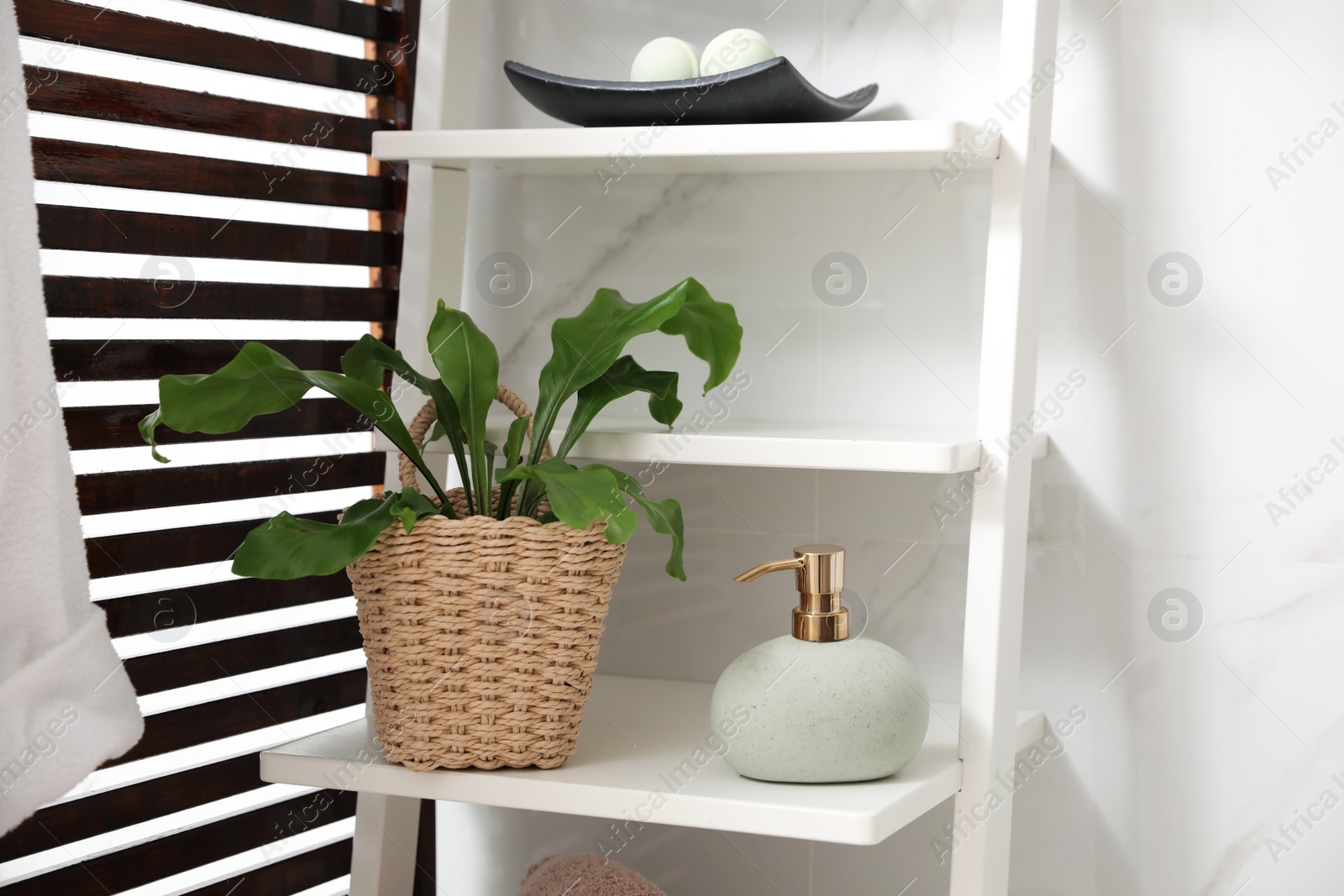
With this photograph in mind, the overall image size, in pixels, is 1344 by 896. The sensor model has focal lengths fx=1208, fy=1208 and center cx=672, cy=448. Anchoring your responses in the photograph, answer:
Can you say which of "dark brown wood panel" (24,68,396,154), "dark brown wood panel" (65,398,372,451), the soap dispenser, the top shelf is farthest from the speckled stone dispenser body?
"dark brown wood panel" (24,68,396,154)

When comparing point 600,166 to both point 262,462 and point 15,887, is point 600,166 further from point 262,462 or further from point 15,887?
point 15,887

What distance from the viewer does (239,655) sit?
915 mm

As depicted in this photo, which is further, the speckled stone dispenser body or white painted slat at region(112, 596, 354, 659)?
white painted slat at region(112, 596, 354, 659)

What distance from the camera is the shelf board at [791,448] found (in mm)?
743

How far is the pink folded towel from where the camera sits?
2.86 feet

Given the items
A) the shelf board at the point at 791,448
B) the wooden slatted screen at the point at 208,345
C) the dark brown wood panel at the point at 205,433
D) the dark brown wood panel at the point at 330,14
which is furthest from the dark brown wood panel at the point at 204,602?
the dark brown wood panel at the point at 330,14

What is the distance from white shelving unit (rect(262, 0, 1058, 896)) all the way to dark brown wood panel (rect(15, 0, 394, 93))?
0.44 ft

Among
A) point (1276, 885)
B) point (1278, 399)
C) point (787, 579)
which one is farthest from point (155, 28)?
point (1276, 885)

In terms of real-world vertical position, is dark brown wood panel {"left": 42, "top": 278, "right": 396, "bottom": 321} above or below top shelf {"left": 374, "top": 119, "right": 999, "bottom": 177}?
below

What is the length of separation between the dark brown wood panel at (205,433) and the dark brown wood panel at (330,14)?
30 cm

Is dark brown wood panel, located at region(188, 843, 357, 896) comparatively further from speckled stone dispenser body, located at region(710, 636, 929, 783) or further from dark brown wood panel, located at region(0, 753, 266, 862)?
speckled stone dispenser body, located at region(710, 636, 929, 783)

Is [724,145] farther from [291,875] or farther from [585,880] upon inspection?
[291,875]

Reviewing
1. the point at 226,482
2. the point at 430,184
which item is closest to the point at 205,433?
the point at 226,482

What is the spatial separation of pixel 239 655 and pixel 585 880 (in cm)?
31
